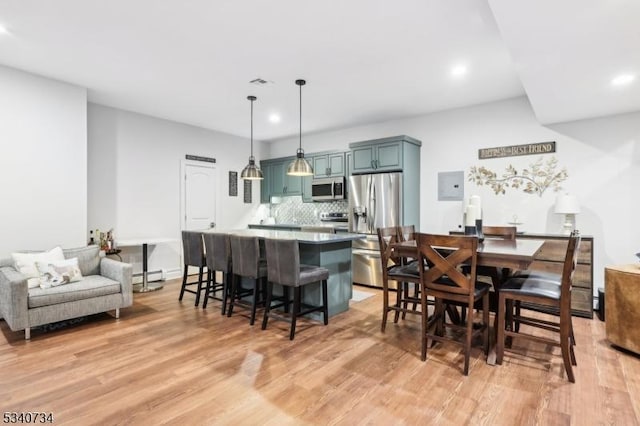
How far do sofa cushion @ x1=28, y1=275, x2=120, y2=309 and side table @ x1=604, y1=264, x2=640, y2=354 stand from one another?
499 centimetres

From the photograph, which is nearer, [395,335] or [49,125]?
[395,335]

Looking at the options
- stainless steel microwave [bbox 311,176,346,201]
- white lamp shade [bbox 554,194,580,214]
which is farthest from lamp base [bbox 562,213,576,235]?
stainless steel microwave [bbox 311,176,346,201]

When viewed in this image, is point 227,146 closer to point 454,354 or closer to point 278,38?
point 278,38

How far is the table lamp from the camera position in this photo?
13.6ft

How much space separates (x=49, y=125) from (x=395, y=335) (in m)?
4.68

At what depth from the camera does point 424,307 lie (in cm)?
279

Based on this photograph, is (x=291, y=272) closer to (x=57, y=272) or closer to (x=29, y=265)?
(x=57, y=272)

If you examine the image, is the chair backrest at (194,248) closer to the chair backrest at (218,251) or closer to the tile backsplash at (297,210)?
the chair backrest at (218,251)

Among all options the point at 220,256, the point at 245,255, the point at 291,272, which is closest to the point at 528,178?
the point at 291,272

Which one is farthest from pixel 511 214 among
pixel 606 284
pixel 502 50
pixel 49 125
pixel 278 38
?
pixel 49 125

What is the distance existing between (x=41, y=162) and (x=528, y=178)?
6203 mm

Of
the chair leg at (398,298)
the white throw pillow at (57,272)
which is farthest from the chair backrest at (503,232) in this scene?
the white throw pillow at (57,272)

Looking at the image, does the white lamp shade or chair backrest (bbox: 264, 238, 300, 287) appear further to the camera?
the white lamp shade

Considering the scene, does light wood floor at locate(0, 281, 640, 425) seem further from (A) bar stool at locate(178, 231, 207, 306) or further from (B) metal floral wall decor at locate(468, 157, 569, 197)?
(B) metal floral wall decor at locate(468, 157, 569, 197)
